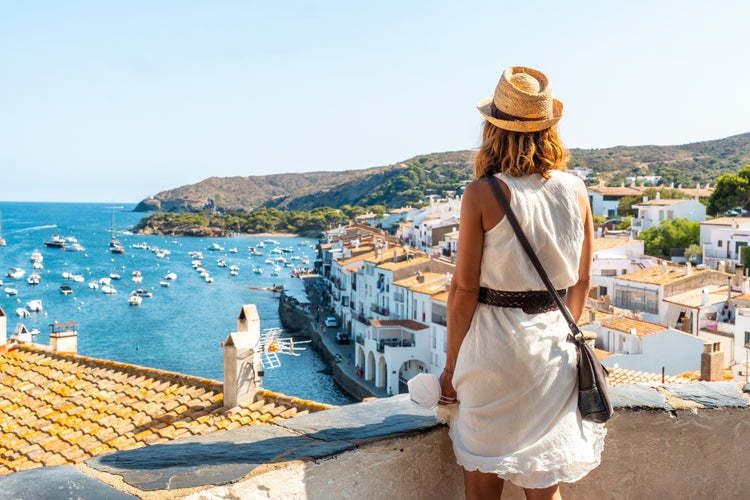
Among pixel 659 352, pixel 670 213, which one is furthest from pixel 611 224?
pixel 659 352

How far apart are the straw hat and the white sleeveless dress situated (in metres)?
0.18

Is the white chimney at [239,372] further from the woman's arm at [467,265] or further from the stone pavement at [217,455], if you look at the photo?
the woman's arm at [467,265]

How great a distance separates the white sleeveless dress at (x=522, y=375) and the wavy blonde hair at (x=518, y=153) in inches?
2.0

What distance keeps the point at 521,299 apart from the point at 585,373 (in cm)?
30

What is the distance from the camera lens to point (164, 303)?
222ft

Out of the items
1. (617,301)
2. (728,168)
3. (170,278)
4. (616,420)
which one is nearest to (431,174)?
(728,168)

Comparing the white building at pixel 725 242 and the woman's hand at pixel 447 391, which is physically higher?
the woman's hand at pixel 447 391

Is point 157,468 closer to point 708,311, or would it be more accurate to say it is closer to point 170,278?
point 708,311

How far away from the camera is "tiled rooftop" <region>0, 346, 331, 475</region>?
9031 millimetres

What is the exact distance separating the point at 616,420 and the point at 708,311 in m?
28.9

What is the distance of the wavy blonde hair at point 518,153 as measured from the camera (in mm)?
2441

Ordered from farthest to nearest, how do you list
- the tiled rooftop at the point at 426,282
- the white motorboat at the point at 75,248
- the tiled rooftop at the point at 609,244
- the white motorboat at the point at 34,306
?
the white motorboat at the point at 75,248, the white motorboat at the point at 34,306, the tiled rooftop at the point at 609,244, the tiled rooftop at the point at 426,282

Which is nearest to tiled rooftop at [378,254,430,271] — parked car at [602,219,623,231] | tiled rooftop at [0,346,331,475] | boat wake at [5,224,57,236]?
parked car at [602,219,623,231]

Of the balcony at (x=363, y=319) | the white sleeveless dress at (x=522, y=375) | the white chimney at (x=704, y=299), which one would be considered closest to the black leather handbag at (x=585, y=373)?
the white sleeveless dress at (x=522, y=375)
